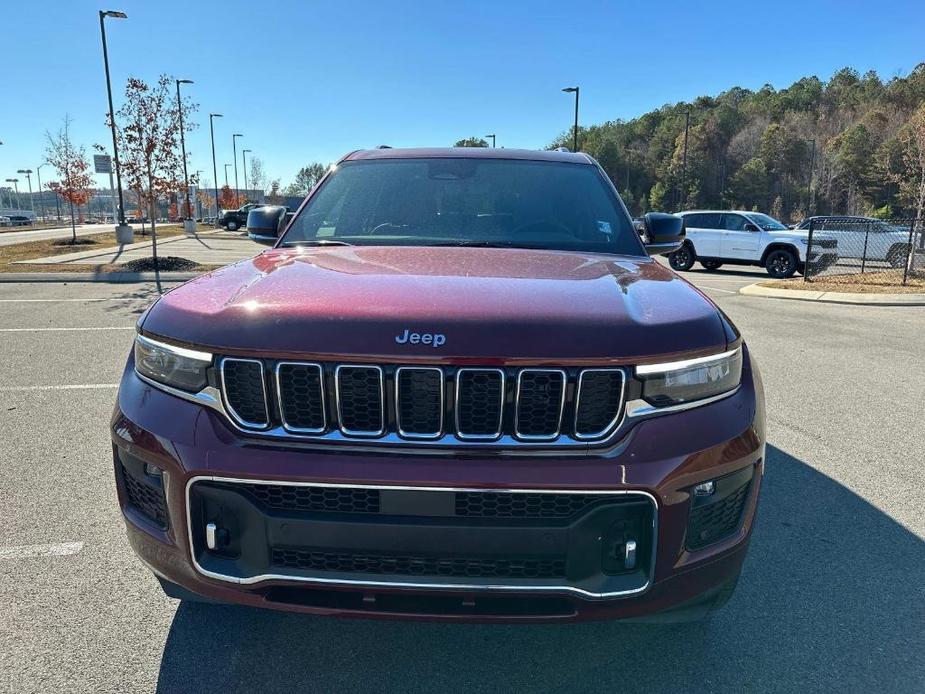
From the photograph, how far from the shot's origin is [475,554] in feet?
5.66

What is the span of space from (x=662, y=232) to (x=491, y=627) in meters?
2.27

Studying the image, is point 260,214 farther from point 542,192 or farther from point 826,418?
point 826,418

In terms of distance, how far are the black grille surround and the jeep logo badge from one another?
65 mm

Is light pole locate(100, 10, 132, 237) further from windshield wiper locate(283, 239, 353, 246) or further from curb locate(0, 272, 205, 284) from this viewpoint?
windshield wiper locate(283, 239, 353, 246)

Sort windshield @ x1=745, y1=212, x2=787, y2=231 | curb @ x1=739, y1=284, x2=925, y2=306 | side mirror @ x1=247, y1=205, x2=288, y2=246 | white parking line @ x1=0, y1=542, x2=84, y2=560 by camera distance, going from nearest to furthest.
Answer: white parking line @ x1=0, y1=542, x2=84, y2=560 < side mirror @ x1=247, y1=205, x2=288, y2=246 < curb @ x1=739, y1=284, x2=925, y2=306 < windshield @ x1=745, y1=212, x2=787, y2=231

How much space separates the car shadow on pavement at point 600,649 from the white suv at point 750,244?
1527cm

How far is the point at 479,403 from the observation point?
5.82 feet

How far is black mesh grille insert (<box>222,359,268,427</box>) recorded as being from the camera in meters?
1.81

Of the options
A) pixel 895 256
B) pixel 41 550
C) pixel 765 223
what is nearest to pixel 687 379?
pixel 41 550

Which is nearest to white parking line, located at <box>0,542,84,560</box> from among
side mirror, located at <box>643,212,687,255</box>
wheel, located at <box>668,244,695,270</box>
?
side mirror, located at <box>643,212,687,255</box>

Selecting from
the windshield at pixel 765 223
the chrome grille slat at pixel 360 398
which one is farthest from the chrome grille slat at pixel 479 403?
the windshield at pixel 765 223

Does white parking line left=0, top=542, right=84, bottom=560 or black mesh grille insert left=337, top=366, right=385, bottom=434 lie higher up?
black mesh grille insert left=337, top=366, right=385, bottom=434

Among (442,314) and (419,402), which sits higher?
(442,314)

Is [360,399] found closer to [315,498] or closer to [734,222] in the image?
[315,498]
